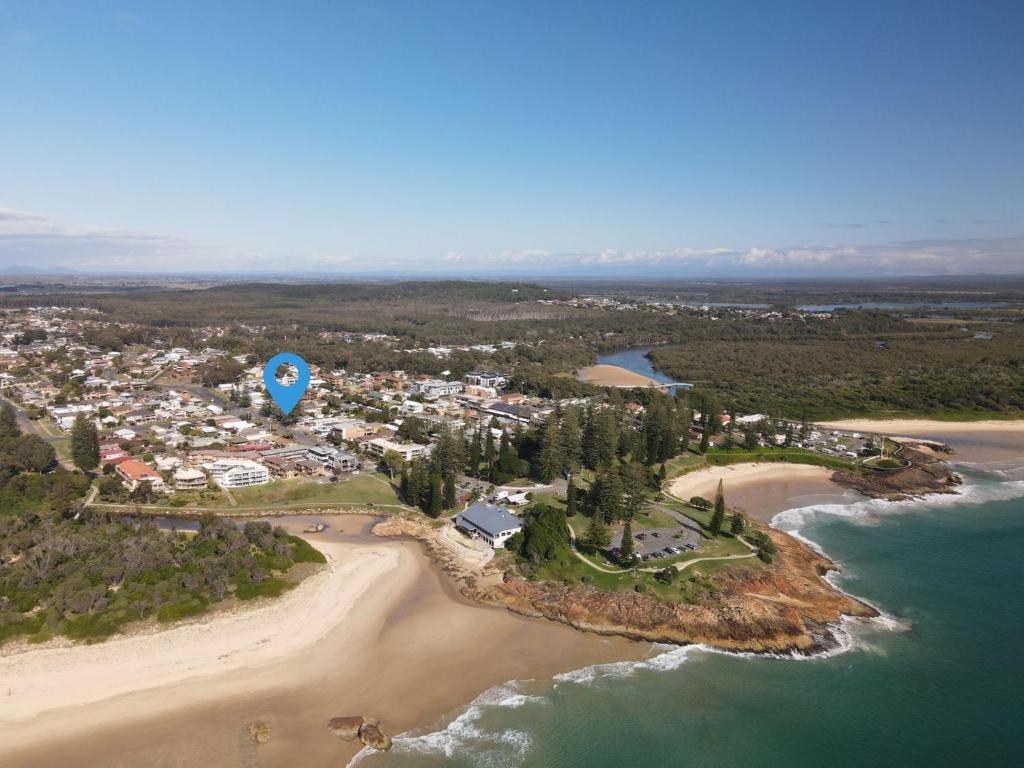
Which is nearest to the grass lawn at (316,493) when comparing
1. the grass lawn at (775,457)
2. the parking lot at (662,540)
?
the parking lot at (662,540)

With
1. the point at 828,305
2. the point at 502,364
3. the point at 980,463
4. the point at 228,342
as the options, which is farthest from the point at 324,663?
the point at 828,305

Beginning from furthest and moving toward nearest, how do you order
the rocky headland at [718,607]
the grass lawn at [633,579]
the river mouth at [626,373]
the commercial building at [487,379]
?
the river mouth at [626,373]
the commercial building at [487,379]
the grass lawn at [633,579]
the rocky headland at [718,607]

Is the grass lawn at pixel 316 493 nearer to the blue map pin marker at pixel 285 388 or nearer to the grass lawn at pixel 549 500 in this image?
the grass lawn at pixel 549 500

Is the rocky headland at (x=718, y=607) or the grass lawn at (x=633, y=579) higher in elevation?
the grass lawn at (x=633, y=579)

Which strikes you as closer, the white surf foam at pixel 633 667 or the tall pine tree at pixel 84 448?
the white surf foam at pixel 633 667

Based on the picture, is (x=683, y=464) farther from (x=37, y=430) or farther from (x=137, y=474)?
(x=37, y=430)

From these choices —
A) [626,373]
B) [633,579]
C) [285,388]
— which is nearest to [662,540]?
[633,579]

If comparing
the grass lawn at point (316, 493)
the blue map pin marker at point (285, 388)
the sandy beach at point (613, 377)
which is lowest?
the grass lawn at point (316, 493)
